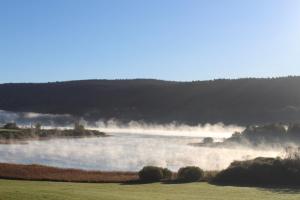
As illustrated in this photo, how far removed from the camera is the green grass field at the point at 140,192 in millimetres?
28656

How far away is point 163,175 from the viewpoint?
4825 centimetres

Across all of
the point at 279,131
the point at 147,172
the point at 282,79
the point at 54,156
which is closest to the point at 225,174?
the point at 147,172

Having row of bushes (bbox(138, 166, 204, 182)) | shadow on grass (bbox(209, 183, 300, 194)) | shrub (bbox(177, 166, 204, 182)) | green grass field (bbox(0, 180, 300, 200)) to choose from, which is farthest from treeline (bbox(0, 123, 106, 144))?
green grass field (bbox(0, 180, 300, 200))

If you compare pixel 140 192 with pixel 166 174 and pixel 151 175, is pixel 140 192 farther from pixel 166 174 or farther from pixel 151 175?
pixel 166 174

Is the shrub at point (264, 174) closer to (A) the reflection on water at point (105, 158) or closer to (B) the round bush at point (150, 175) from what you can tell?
(B) the round bush at point (150, 175)

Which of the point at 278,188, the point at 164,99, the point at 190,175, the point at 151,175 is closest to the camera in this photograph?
the point at 278,188

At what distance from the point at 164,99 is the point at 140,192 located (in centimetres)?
13493

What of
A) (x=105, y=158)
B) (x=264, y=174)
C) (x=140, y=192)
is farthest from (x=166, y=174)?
(x=105, y=158)

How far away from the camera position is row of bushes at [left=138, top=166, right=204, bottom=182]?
47094mm

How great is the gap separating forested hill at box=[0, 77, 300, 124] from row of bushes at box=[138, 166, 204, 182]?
95.7 metres

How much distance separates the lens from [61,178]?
46.7 metres

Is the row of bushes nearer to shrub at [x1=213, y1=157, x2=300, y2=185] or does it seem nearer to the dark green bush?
the dark green bush

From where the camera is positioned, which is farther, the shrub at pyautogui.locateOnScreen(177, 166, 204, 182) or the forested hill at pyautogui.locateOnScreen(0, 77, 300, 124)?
the forested hill at pyautogui.locateOnScreen(0, 77, 300, 124)

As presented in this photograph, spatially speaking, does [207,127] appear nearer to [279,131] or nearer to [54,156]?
[279,131]
